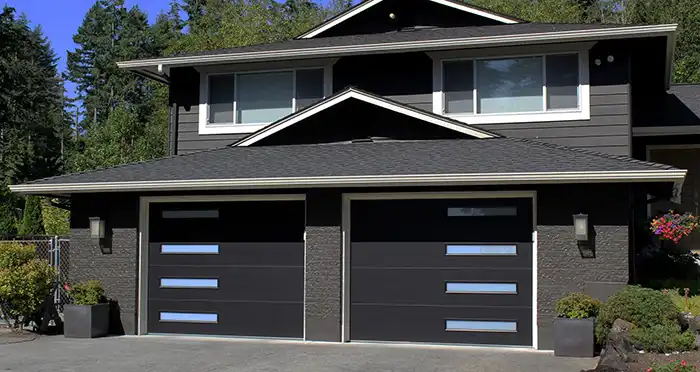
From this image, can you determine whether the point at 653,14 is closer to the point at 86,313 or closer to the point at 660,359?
the point at 660,359

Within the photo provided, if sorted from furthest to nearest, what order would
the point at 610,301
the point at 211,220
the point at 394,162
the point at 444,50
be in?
the point at 444,50
the point at 211,220
the point at 394,162
the point at 610,301

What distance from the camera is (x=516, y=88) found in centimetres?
1484

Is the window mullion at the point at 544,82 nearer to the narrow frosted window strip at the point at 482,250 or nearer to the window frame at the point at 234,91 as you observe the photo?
the narrow frosted window strip at the point at 482,250

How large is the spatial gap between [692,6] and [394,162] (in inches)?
1037

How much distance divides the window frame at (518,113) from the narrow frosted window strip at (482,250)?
125 inches

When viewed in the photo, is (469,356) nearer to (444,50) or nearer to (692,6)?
(444,50)

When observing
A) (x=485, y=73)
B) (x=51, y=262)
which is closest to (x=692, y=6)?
(x=485, y=73)

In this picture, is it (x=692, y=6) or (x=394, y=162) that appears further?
(x=692, y=6)

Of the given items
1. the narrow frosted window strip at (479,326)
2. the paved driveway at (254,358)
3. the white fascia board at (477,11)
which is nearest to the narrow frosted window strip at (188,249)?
the paved driveway at (254,358)

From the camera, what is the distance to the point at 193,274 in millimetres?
14023

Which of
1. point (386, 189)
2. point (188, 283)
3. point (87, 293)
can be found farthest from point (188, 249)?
point (386, 189)

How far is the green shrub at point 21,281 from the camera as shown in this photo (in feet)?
44.7

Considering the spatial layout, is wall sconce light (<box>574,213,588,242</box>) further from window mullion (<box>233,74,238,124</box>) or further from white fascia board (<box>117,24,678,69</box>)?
window mullion (<box>233,74,238,124</box>)

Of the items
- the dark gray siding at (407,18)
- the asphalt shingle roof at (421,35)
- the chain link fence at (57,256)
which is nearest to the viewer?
the asphalt shingle roof at (421,35)
